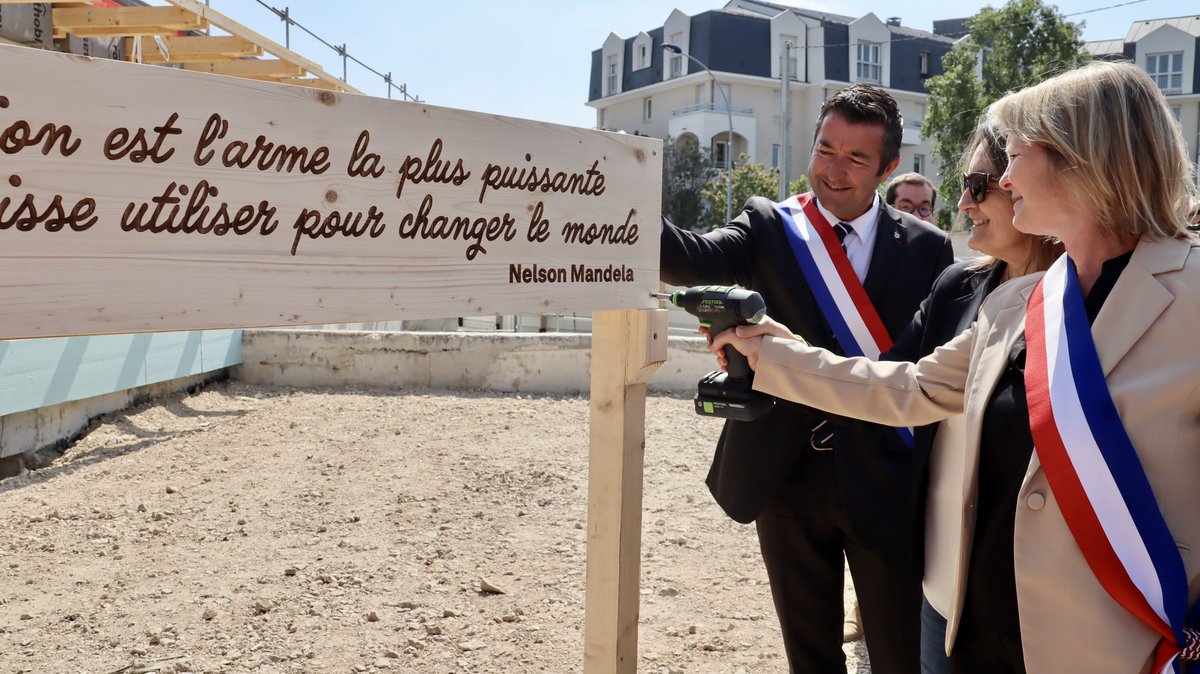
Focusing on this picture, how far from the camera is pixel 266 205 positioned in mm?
1782

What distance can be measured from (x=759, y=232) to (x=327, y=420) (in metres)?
5.48

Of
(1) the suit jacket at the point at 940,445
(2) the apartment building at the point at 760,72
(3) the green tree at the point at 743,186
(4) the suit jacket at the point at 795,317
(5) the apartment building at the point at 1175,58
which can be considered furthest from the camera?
(5) the apartment building at the point at 1175,58

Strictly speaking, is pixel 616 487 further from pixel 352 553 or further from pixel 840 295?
pixel 352 553

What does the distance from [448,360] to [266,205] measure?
7.14 metres

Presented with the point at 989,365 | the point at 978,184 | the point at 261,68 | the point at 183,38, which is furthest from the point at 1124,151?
the point at 261,68

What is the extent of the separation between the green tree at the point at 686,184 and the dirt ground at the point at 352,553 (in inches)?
1354

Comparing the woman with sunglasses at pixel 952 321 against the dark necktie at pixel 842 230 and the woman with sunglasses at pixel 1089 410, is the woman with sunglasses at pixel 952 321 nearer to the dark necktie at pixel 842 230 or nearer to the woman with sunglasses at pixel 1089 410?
the woman with sunglasses at pixel 1089 410

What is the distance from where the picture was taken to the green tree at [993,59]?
2669cm

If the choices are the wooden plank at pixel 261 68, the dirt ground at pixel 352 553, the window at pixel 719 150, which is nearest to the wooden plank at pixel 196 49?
the wooden plank at pixel 261 68

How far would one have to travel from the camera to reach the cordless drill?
6.82 feet

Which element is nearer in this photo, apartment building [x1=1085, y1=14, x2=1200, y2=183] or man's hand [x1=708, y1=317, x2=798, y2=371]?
man's hand [x1=708, y1=317, x2=798, y2=371]

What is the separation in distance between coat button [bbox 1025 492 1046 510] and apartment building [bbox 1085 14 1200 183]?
49.2 m

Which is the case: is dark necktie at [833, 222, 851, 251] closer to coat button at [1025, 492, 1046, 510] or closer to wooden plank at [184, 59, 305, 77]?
coat button at [1025, 492, 1046, 510]

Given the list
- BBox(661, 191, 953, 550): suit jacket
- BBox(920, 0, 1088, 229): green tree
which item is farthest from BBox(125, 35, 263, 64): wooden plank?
BBox(920, 0, 1088, 229): green tree
